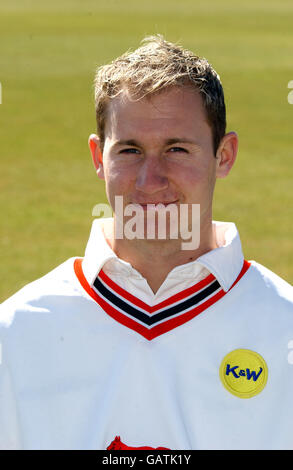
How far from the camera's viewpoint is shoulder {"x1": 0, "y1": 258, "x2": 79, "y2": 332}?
2482 millimetres

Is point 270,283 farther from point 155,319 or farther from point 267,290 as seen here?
point 155,319

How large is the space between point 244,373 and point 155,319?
321 mm

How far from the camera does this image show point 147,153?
A: 2477 millimetres

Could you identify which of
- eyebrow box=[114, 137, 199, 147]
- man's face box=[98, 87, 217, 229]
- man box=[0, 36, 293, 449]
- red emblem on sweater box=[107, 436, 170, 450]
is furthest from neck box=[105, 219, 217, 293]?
red emblem on sweater box=[107, 436, 170, 450]

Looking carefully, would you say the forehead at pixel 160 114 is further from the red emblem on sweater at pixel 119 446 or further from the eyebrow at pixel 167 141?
the red emblem on sweater at pixel 119 446

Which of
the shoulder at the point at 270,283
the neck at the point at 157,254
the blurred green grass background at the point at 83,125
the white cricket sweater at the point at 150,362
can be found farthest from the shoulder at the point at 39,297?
the blurred green grass background at the point at 83,125

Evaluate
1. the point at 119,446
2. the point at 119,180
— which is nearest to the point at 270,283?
the point at 119,180

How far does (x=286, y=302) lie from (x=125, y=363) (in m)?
0.51

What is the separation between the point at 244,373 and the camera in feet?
7.83

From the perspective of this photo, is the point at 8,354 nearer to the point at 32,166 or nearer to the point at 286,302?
the point at 286,302

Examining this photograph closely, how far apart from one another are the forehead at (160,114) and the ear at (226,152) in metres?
0.14

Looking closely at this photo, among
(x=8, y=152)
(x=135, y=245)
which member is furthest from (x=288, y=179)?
(x=135, y=245)

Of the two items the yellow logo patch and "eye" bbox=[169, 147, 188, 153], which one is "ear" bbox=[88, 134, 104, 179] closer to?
"eye" bbox=[169, 147, 188, 153]

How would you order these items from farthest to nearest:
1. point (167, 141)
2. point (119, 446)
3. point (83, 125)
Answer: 1. point (83, 125)
2. point (167, 141)
3. point (119, 446)
